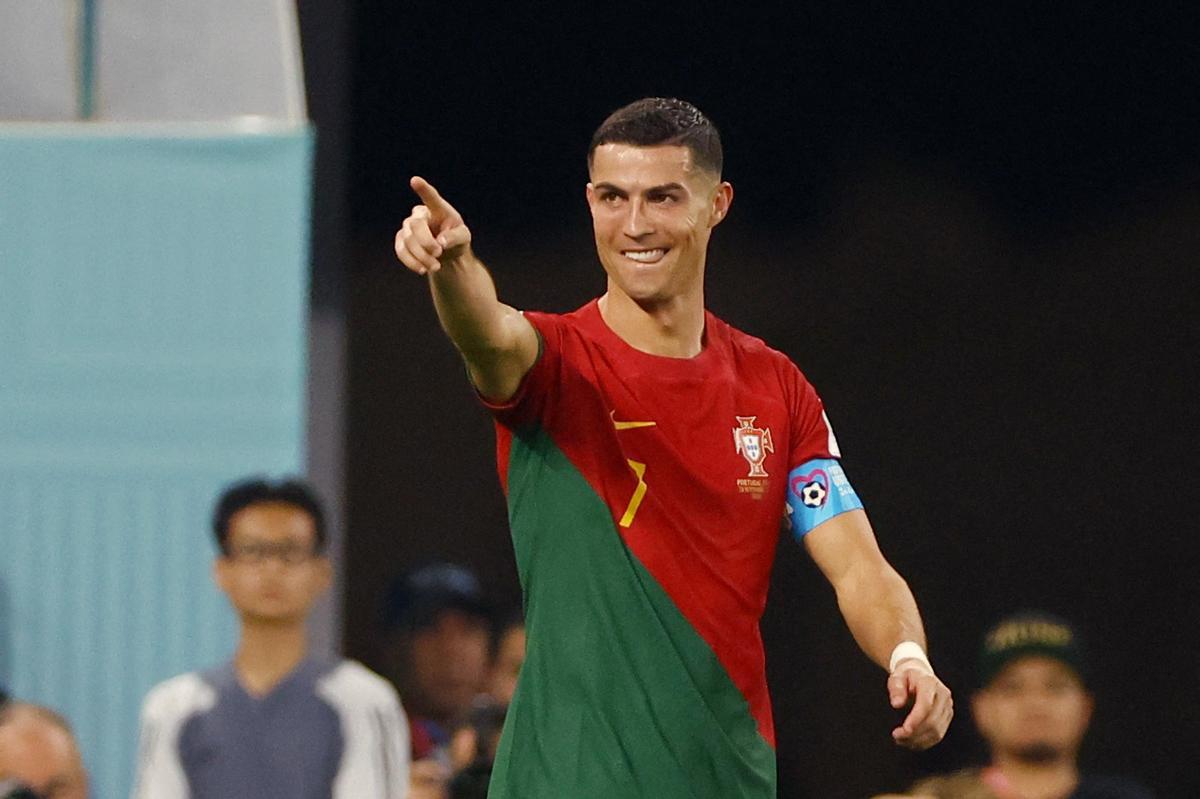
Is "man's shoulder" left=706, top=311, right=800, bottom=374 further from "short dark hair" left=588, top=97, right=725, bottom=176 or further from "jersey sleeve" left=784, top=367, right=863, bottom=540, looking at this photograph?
"short dark hair" left=588, top=97, right=725, bottom=176

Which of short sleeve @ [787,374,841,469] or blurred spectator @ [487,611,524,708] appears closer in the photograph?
short sleeve @ [787,374,841,469]

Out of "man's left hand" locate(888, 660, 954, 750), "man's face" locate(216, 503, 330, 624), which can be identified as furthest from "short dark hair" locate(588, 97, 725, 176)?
"man's face" locate(216, 503, 330, 624)

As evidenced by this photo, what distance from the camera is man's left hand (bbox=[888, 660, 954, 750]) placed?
2.56m

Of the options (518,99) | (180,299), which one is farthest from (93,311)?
(518,99)

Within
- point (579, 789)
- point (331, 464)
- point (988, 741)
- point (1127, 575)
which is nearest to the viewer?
point (579, 789)

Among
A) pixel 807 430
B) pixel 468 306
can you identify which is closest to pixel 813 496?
pixel 807 430

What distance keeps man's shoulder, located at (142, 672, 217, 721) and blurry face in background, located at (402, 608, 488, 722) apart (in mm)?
661

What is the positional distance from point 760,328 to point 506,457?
11.5 feet

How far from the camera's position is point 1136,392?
617 centimetres

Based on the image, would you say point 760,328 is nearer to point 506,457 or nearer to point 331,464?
point 331,464

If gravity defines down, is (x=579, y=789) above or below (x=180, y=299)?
below

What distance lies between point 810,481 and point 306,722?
1.77 meters

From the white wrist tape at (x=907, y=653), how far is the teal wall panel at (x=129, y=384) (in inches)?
97.6

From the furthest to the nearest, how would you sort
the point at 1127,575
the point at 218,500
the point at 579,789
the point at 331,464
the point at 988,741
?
the point at 1127,575, the point at 331,464, the point at 218,500, the point at 988,741, the point at 579,789
